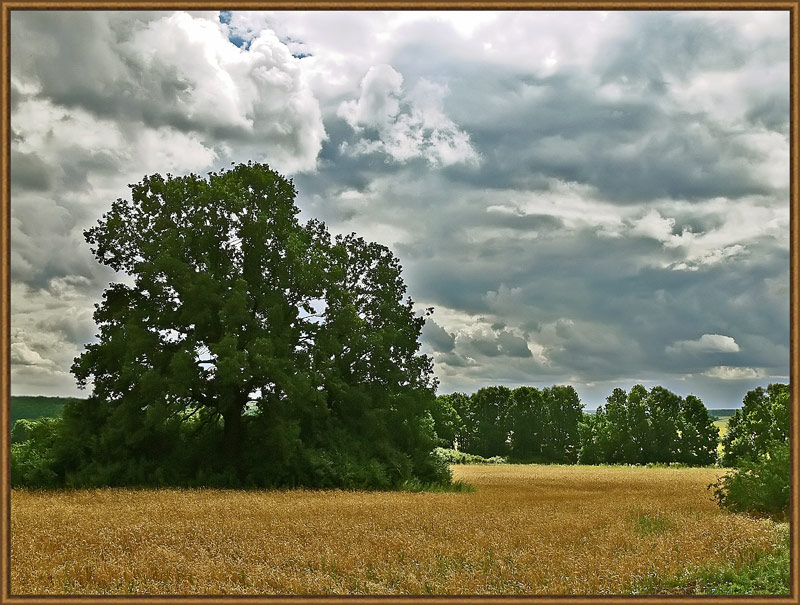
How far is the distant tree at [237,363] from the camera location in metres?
26.0

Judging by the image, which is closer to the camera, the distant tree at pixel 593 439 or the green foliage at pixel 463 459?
the green foliage at pixel 463 459

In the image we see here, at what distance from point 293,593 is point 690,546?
24.0 ft

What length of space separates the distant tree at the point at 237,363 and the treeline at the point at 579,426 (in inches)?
1224

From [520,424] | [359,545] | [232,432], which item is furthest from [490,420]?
[359,545]

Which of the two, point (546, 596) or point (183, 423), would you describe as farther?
point (183, 423)

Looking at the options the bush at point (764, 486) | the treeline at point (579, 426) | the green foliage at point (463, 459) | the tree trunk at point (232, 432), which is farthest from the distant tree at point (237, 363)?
the green foliage at point (463, 459)

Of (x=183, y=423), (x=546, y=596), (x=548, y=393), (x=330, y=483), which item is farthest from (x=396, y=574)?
→ (x=548, y=393)

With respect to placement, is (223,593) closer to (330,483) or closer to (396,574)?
(396,574)

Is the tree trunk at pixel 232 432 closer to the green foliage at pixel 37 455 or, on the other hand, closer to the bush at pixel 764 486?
the green foliage at pixel 37 455

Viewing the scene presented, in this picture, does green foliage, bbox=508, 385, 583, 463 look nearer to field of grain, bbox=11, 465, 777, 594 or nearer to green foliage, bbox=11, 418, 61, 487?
green foliage, bbox=11, 418, 61, 487

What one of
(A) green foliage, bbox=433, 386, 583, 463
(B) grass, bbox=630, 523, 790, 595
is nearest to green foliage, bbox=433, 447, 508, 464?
(A) green foliage, bbox=433, 386, 583, 463

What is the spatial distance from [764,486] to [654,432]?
6018 cm

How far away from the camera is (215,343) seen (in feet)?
86.9

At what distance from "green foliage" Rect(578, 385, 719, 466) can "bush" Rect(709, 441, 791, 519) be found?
58.4 metres
